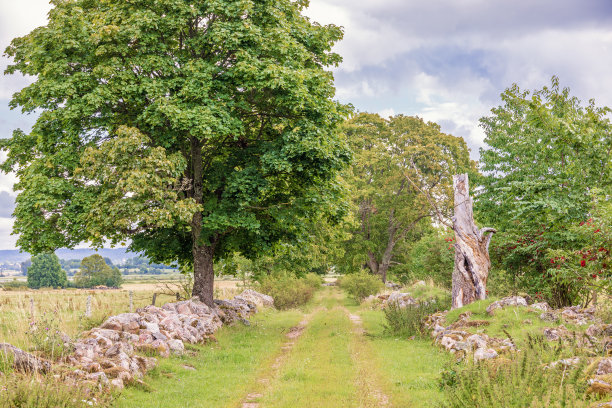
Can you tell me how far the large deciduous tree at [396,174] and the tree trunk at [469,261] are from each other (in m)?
17.1

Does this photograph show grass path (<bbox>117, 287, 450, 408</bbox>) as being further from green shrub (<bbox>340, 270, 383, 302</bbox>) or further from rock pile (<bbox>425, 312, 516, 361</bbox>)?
green shrub (<bbox>340, 270, 383, 302</bbox>)

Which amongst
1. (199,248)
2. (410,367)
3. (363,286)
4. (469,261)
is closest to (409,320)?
(469,261)

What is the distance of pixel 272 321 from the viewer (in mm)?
22766

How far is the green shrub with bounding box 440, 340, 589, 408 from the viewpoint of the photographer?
6.19 m

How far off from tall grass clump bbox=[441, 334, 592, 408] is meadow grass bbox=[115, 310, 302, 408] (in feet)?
14.9

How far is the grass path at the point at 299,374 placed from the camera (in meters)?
8.86

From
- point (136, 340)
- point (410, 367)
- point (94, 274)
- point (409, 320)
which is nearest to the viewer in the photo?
point (410, 367)

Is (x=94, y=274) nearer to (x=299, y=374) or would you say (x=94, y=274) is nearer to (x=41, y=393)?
(x=299, y=374)

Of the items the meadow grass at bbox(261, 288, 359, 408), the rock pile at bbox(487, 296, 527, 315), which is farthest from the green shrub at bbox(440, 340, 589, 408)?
the rock pile at bbox(487, 296, 527, 315)

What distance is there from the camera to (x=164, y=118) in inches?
581

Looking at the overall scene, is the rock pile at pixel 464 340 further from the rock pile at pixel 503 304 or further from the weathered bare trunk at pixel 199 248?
the weathered bare trunk at pixel 199 248

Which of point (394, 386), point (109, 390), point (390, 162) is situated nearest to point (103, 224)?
point (109, 390)

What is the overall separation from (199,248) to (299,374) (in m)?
8.73

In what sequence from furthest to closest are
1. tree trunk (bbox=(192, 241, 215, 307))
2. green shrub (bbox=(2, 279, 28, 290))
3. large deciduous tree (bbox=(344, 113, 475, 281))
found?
green shrub (bbox=(2, 279, 28, 290)), large deciduous tree (bbox=(344, 113, 475, 281)), tree trunk (bbox=(192, 241, 215, 307))
